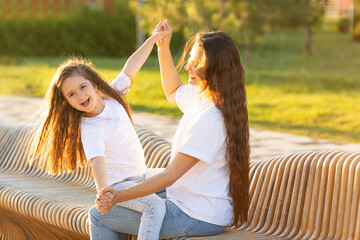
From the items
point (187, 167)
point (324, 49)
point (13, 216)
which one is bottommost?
point (324, 49)

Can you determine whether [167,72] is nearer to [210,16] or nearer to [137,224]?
[137,224]

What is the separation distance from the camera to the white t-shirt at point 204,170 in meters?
2.77

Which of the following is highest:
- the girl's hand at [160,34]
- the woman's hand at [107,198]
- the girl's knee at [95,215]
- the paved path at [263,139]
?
the girl's hand at [160,34]

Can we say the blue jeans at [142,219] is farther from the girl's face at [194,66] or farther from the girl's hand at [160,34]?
the girl's hand at [160,34]

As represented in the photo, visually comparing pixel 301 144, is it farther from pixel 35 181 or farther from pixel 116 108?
pixel 116 108

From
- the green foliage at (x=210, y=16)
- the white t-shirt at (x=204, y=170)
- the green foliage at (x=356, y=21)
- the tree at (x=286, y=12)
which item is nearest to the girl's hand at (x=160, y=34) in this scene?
the white t-shirt at (x=204, y=170)

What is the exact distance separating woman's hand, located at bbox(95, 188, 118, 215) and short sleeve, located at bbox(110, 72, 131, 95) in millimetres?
993

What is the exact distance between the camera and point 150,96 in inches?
473

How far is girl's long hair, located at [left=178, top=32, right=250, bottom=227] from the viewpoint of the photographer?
2.86 m

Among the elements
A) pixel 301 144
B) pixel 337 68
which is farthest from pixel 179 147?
pixel 337 68

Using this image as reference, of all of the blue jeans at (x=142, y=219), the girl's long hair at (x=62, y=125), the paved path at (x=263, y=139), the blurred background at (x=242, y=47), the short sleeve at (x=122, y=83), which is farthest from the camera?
the blurred background at (x=242, y=47)

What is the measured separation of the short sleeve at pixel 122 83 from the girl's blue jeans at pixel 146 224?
895mm

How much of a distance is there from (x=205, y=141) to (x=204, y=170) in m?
0.17

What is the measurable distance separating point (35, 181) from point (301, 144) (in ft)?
12.3
